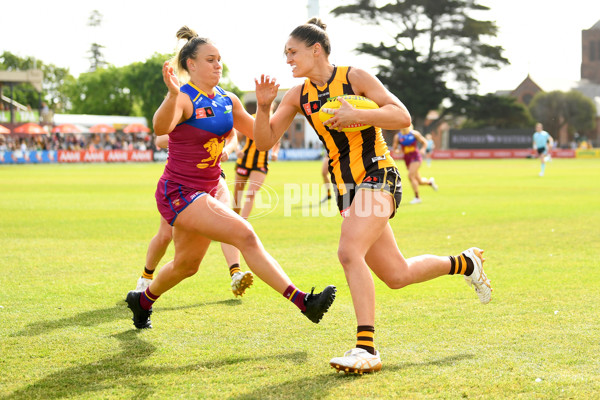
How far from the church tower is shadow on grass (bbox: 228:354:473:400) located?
142327mm

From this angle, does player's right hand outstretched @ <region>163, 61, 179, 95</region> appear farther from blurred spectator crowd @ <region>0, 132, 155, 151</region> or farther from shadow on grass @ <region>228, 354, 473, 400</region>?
blurred spectator crowd @ <region>0, 132, 155, 151</region>

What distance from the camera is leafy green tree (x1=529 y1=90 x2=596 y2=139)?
9081 cm

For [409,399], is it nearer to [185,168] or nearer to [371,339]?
[371,339]

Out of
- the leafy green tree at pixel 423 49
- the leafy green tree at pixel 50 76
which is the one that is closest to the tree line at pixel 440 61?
the leafy green tree at pixel 423 49

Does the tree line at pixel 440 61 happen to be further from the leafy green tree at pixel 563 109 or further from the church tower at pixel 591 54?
the church tower at pixel 591 54

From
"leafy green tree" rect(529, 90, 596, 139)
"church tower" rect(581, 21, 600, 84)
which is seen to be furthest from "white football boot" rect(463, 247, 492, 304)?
"church tower" rect(581, 21, 600, 84)

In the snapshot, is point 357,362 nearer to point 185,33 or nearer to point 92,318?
point 92,318

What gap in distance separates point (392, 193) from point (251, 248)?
109 centimetres

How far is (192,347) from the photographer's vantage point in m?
5.32

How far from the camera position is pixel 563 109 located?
91812 mm

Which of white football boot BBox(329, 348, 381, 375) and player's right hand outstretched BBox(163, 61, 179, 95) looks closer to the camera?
white football boot BBox(329, 348, 381, 375)

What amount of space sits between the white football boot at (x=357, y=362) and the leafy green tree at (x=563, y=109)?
91.2m

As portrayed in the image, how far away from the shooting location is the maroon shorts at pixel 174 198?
538cm

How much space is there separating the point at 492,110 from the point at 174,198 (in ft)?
238
